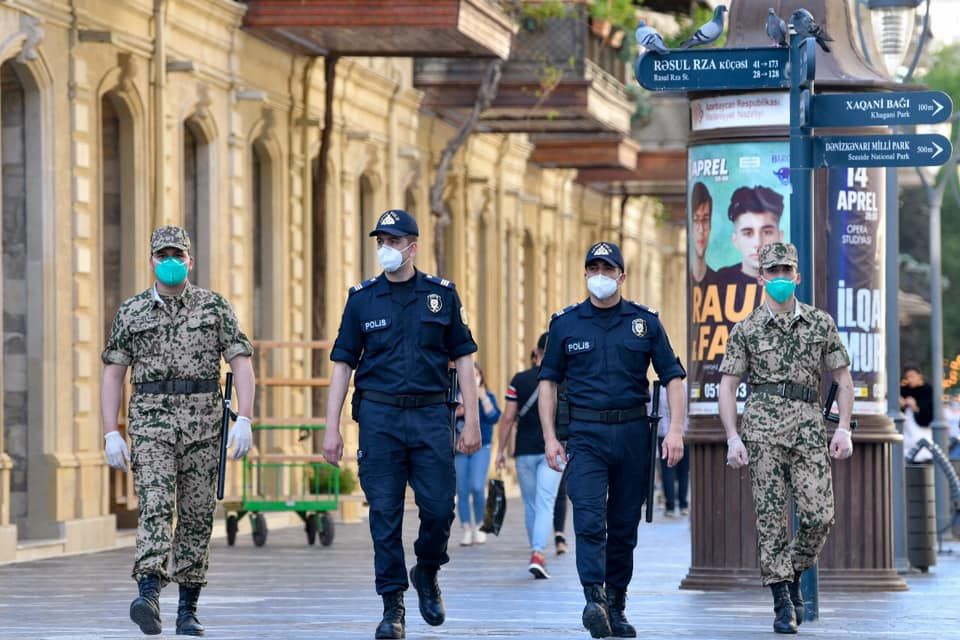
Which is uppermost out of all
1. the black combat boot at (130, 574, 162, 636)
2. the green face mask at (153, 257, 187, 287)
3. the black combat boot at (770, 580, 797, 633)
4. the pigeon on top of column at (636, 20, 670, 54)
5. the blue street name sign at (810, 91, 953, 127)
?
the pigeon on top of column at (636, 20, 670, 54)

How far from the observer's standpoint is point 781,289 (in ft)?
44.5

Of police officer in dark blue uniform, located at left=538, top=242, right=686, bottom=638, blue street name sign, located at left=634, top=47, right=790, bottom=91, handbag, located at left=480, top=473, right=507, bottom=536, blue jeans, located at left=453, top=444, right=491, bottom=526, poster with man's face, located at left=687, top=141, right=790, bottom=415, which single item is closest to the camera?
police officer in dark blue uniform, located at left=538, top=242, right=686, bottom=638

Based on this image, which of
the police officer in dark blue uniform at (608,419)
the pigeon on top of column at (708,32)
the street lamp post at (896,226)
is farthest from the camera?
the street lamp post at (896,226)

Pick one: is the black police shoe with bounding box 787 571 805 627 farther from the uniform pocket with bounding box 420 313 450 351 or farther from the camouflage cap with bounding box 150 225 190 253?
the camouflage cap with bounding box 150 225 190 253

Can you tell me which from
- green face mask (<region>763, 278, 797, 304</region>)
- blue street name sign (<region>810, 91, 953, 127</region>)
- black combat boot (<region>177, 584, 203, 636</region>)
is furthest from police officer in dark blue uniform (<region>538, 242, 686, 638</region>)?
blue street name sign (<region>810, 91, 953, 127</region>)

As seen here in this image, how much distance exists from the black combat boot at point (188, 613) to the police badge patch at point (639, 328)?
2431mm

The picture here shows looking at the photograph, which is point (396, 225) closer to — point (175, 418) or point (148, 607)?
point (175, 418)

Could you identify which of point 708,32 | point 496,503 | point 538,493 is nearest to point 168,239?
point 708,32

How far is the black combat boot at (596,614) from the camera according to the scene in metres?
12.6

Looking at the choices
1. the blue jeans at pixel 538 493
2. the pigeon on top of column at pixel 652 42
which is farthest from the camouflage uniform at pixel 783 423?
the blue jeans at pixel 538 493

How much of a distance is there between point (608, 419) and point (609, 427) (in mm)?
39

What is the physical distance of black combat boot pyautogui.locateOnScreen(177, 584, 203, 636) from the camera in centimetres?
1262

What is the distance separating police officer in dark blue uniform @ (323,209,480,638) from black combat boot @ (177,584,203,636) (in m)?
0.89

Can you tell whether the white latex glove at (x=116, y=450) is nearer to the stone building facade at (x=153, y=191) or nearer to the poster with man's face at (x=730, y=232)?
the poster with man's face at (x=730, y=232)
